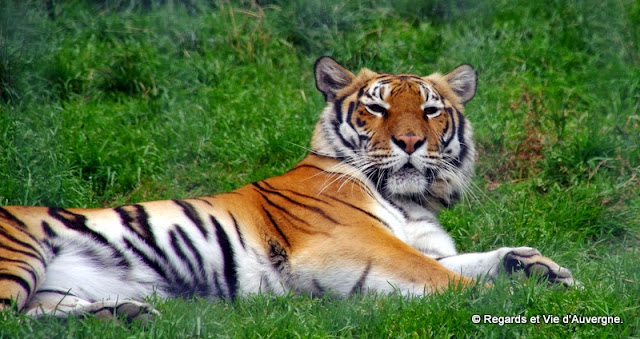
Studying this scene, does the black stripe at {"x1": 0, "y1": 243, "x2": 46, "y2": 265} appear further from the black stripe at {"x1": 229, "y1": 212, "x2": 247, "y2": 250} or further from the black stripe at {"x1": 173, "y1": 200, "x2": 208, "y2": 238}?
the black stripe at {"x1": 229, "y1": 212, "x2": 247, "y2": 250}

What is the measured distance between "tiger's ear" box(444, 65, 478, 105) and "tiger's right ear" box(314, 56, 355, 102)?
1.62 ft

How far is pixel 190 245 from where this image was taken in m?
3.54

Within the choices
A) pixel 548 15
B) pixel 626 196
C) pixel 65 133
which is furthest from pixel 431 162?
pixel 548 15

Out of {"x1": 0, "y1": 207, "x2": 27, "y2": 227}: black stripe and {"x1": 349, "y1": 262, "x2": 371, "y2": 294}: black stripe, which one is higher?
{"x1": 0, "y1": 207, "x2": 27, "y2": 227}: black stripe

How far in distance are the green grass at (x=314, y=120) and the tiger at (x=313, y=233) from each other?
185 mm

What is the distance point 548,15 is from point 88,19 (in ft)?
10.9

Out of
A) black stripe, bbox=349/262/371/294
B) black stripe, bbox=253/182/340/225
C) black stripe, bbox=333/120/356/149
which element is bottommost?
black stripe, bbox=349/262/371/294

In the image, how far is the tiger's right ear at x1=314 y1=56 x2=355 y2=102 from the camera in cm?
417

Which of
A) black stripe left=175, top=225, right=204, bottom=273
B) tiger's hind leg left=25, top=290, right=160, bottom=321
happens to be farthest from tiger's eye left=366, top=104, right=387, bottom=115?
tiger's hind leg left=25, top=290, right=160, bottom=321

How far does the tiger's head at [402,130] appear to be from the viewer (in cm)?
379

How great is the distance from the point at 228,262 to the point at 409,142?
0.93m

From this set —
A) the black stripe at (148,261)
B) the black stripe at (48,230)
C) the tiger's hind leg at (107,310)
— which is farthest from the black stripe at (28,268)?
the black stripe at (148,261)

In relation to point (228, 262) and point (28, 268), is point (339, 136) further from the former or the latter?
point (28, 268)

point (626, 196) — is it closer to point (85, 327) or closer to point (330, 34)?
point (330, 34)
